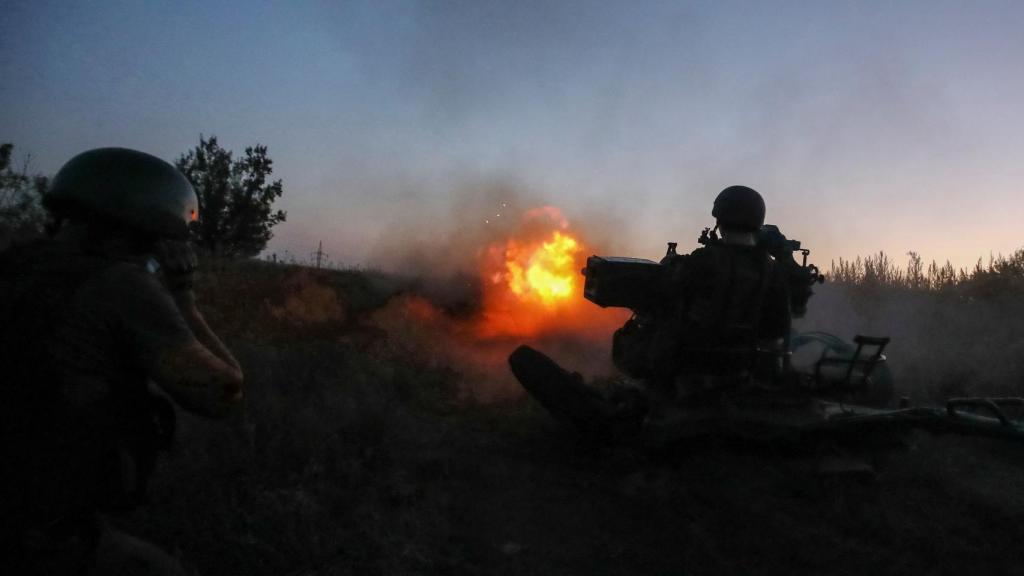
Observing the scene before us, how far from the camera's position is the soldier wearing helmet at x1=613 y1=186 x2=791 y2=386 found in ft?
23.4

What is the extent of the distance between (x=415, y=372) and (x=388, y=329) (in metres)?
2.53

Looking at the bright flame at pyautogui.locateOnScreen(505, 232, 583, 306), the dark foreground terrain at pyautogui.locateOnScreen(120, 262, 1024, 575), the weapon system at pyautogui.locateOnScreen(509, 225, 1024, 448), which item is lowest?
the dark foreground terrain at pyautogui.locateOnScreen(120, 262, 1024, 575)

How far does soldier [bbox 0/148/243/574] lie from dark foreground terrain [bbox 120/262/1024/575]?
2.46 m

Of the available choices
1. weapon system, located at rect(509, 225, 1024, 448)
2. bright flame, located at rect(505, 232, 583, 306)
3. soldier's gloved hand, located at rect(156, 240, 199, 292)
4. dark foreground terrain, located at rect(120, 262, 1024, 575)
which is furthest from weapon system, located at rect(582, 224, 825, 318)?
bright flame, located at rect(505, 232, 583, 306)

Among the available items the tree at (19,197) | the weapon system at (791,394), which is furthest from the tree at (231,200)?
the weapon system at (791,394)

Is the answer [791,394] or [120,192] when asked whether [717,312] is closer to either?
[791,394]

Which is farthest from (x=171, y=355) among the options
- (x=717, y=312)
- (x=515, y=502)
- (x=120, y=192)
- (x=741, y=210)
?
(x=741, y=210)

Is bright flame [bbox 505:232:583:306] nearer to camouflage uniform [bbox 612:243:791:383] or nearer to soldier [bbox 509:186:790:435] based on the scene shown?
soldier [bbox 509:186:790:435]

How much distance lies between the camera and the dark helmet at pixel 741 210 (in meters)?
7.49

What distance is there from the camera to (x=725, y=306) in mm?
7109

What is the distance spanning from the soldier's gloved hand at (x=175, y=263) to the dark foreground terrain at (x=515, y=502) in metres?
2.50

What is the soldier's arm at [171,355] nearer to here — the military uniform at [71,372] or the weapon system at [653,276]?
the military uniform at [71,372]

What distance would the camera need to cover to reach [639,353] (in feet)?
26.0

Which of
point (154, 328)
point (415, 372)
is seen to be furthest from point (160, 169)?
point (415, 372)
